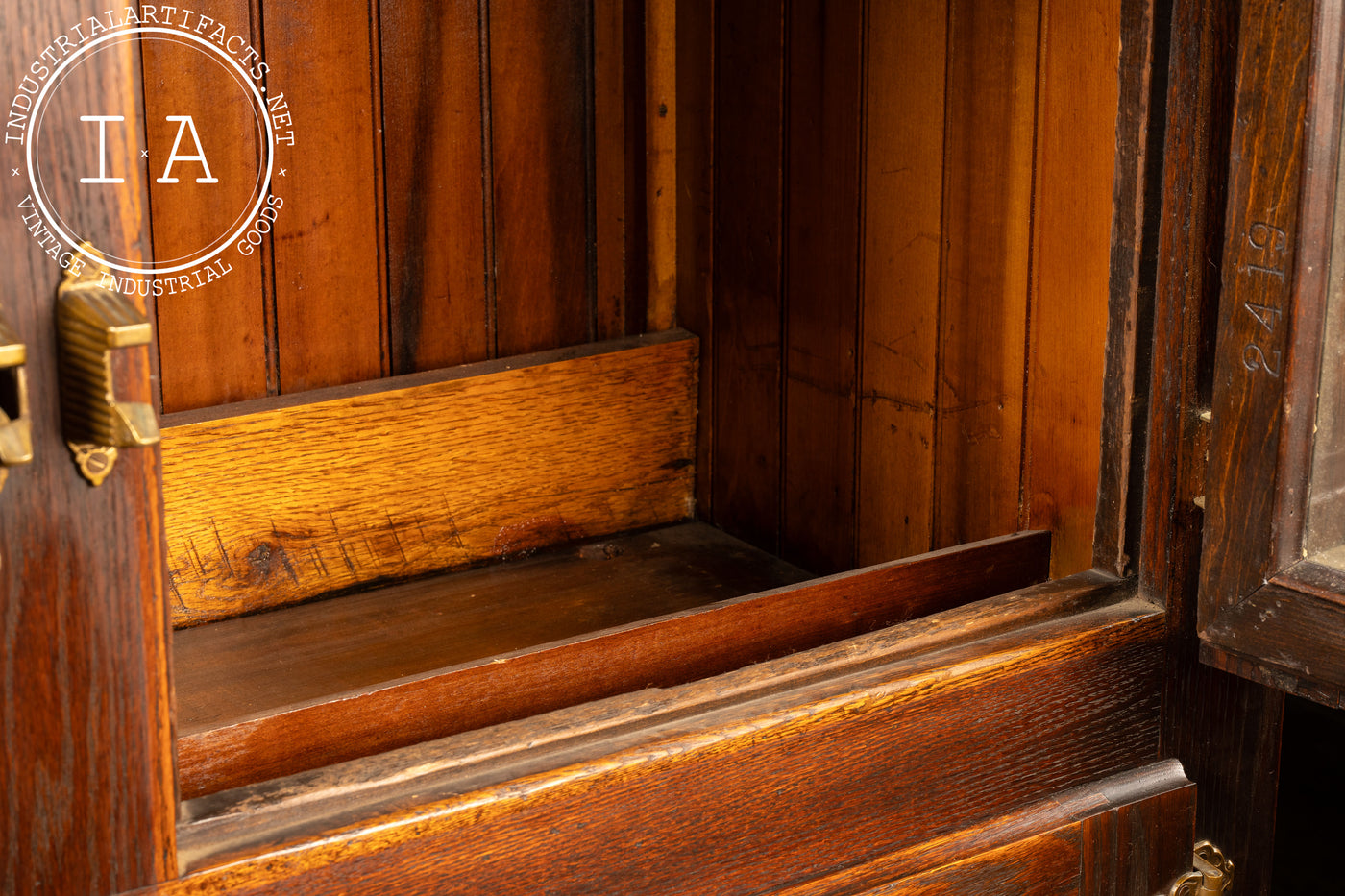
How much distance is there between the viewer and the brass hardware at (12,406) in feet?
2.28

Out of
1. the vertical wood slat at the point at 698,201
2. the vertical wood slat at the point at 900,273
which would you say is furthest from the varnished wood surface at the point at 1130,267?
the vertical wood slat at the point at 698,201

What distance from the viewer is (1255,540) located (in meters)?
1.02

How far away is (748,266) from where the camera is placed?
5.46 feet

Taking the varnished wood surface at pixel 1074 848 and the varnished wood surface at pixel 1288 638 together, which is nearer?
the varnished wood surface at pixel 1288 638

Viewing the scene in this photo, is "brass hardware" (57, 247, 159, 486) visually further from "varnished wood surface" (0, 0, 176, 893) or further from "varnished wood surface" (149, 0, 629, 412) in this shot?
"varnished wood surface" (149, 0, 629, 412)

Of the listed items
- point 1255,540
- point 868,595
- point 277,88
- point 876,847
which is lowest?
point 876,847

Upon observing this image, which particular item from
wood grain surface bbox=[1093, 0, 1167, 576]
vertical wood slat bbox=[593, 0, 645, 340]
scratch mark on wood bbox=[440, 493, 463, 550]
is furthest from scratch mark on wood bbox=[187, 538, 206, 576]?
wood grain surface bbox=[1093, 0, 1167, 576]

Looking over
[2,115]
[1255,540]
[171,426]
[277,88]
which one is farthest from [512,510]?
[2,115]

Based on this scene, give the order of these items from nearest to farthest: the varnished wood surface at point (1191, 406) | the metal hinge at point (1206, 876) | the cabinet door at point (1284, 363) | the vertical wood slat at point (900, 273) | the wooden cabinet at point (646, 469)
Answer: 1. the wooden cabinet at point (646, 469)
2. the cabinet door at point (1284, 363)
3. the varnished wood surface at point (1191, 406)
4. the metal hinge at point (1206, 876)
5. the vertical wood slat at point (900, 273)

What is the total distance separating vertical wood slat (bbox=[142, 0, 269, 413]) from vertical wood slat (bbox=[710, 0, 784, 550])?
1.66 ft

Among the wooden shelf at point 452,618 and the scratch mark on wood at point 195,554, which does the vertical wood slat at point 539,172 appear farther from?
the scratch mark on wood at point 195,554

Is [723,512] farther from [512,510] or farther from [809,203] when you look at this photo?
[809,203]

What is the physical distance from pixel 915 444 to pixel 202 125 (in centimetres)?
77

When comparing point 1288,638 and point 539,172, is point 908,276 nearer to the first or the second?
point 539,172
